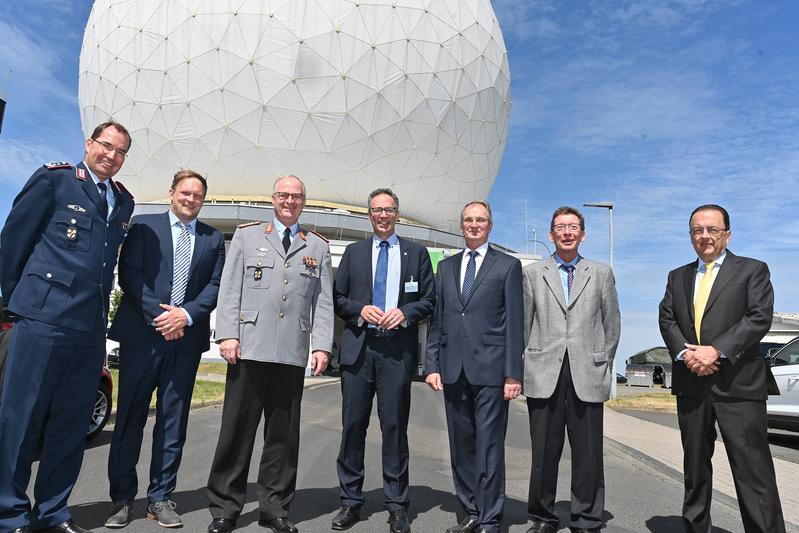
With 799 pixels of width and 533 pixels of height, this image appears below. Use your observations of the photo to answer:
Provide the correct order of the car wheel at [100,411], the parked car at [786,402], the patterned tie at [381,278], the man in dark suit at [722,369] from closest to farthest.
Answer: the man in dark suit at [722,369] < the patterned tie at [381,278] < the car wheel at [100,411] < the parked car at [786,402]

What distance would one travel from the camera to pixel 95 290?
340cm

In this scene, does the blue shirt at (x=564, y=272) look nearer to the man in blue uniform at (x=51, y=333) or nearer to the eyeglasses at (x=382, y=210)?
the eyeglasses at (x=382, y=210)

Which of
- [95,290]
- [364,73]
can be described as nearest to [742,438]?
[95,290]

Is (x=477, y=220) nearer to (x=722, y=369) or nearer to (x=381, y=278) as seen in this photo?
(x=381, y=278)

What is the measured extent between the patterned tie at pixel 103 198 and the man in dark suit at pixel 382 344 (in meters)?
1.73

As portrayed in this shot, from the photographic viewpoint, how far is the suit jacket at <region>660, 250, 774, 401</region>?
134 inches

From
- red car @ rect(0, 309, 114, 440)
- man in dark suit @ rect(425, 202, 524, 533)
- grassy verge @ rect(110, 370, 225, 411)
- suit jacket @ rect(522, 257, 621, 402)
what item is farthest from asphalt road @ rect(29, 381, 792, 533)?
grassy verge @ rect(110, 370, 225, 411)

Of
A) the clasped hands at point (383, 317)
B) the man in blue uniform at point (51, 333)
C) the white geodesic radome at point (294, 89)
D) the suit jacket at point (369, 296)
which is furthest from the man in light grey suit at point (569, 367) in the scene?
the white geodesic radome at point (294, 89)

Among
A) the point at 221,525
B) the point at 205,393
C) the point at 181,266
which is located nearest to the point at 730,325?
the point at 221,525

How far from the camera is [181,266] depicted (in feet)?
13.0

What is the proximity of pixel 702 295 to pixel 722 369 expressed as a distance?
534mm

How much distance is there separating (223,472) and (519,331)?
2308mm

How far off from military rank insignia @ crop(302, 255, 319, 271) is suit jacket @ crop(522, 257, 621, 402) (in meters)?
1.61

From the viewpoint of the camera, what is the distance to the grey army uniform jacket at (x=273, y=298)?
3.68m
